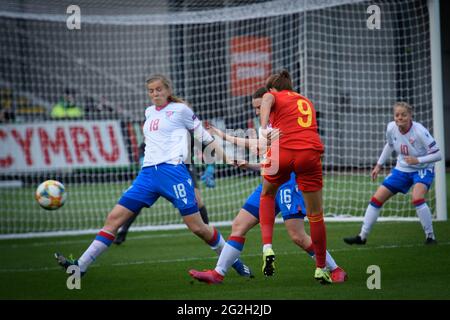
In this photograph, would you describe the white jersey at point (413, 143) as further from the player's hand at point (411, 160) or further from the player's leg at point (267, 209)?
the player's leg at point (267, 209)

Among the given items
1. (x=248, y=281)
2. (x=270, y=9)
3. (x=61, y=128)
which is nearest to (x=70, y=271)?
(x=248, y=281)

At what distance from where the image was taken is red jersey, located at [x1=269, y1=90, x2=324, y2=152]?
7.58m

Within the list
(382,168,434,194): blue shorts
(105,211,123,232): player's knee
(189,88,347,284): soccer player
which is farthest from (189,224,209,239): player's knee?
(382,168,434,194): blue shorts

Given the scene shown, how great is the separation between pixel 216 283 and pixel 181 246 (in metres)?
3.98

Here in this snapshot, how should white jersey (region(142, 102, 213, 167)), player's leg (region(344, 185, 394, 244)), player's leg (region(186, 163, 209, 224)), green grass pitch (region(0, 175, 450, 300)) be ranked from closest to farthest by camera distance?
green grass pitch (region(0, 175, 450, 300)) < white jersey (region(142, 102, 213, 167)) < player's leg (region(344, 185, 394, 244)) < player's leg (region(186, 163, 209, 224))

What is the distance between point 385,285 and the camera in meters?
7.62

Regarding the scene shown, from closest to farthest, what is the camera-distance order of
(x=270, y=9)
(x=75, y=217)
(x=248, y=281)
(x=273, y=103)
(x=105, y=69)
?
(x=273, y=103) < (x=248, y=281) < (x=270, y=9) < (x=75, y=217) < (x=105, y=69)

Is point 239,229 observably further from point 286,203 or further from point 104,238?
point 104,238

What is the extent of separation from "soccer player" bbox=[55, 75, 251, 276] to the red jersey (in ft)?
3.44

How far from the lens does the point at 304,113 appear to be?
7664 millimetres

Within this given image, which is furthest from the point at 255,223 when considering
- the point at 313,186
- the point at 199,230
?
the point at 313,186

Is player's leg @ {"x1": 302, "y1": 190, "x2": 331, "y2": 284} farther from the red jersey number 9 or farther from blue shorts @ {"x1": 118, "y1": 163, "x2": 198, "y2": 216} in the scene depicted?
blue shorts @ {"x1": 118, "y1": 163, "x2": 198, "y2": 216}

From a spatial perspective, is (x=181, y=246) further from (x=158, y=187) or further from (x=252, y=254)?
(x=158, y=187)

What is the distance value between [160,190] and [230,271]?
1.39 meters
